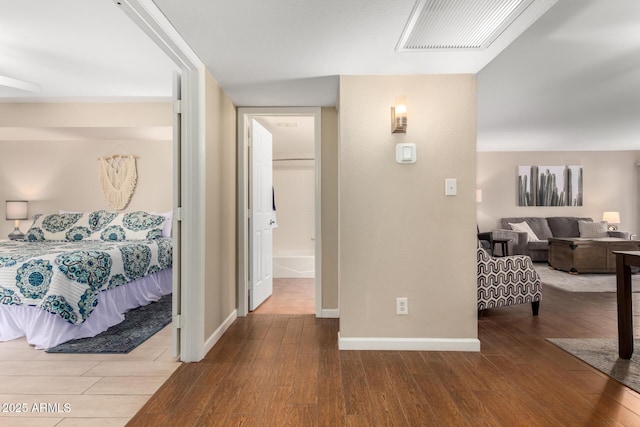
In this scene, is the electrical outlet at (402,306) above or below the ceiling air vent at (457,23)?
below

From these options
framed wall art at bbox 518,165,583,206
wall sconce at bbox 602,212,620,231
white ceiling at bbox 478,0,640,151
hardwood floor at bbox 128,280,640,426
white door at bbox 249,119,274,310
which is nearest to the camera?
hardwood floor at bbox 128,280,640,426

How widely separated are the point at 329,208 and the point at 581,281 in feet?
13.8

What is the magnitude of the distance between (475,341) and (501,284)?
1.04 metres

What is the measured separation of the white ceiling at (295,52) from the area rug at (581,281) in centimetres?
241

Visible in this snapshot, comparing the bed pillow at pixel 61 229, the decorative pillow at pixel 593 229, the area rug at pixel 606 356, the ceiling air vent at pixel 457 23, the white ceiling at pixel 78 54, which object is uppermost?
the white ceiling at pixel 78 54

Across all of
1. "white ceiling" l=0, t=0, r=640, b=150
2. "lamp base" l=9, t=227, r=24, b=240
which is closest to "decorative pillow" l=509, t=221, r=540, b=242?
"white ceiling" l=0, t=0, r=640, b=150

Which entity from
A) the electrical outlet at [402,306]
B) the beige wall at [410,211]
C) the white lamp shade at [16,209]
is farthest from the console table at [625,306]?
the white lamp shade at [16,209]

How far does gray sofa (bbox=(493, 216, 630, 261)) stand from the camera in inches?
266

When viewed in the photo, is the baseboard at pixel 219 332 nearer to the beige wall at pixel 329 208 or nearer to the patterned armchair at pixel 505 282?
the beige wall at pixel 329 208

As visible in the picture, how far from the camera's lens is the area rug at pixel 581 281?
477 cm

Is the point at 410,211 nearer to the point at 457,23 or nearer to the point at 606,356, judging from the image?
the point at 457,23

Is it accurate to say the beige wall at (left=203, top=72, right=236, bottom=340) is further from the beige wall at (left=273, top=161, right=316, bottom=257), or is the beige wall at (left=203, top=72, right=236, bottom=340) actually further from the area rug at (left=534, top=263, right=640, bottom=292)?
the area rug at (left=534, top=263, right=640, bottom=292)

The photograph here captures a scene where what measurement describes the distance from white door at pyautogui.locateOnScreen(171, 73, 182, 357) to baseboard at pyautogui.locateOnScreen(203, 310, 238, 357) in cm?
21

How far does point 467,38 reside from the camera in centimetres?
221
